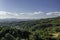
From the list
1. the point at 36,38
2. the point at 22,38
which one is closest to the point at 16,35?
the point at 22,38

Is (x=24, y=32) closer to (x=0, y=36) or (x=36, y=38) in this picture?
(x=36, y=38)

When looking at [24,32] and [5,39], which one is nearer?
[5,39]

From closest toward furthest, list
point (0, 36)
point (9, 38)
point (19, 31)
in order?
point (9, 38) < point (0, 36) < point (19, 31)

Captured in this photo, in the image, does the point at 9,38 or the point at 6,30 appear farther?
the point at 6,30

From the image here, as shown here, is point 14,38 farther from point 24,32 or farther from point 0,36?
point 24,32

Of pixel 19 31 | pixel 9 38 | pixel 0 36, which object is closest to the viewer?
pixel 9 38

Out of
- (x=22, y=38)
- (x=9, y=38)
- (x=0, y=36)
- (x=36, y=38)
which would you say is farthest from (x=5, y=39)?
(x=36, y=38)

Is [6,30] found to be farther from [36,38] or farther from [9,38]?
[36,38]
